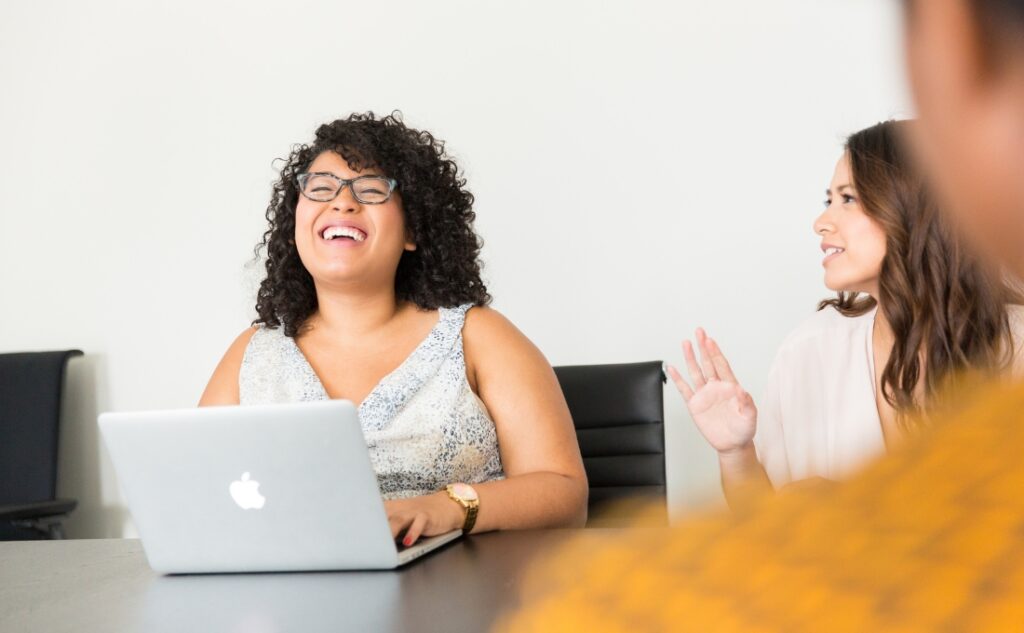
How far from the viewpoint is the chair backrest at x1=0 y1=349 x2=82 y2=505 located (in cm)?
345

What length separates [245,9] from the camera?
3617 millimetres

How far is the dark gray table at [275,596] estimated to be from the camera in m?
1.12

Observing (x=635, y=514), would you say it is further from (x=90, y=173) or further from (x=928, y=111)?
(x=90, y=173)

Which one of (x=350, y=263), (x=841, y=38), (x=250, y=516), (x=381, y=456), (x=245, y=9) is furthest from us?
(x=245, y=9)

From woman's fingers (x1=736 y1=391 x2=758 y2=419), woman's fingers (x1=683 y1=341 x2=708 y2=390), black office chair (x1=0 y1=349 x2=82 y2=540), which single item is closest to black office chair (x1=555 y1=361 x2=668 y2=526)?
woman's fingers (x1=683 y1=341 x2=708 y2=390)

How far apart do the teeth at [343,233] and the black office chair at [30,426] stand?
177 centimetres

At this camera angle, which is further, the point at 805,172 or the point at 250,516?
the point at 805,172

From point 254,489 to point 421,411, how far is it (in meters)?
0.66

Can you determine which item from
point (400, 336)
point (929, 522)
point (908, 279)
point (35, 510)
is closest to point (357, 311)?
point (400, 336)

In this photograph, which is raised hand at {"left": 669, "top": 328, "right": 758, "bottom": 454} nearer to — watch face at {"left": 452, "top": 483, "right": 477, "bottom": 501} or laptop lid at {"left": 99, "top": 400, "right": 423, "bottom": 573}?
watch face at {"left": 452, "top": 483, "right": 477, "bottom": 501}

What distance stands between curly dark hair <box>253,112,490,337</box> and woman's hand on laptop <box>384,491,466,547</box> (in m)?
0.68

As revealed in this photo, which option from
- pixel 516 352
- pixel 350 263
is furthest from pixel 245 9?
pixel 516 352

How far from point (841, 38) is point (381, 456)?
1825 mm

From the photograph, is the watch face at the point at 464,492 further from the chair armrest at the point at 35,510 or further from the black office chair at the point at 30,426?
the black office chair at the point at 30,426
